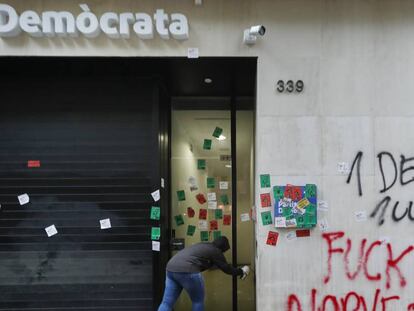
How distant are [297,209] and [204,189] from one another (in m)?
1.85

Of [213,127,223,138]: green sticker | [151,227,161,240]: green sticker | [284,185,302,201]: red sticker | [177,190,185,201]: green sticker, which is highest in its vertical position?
[213,127,223,138]: green sticker

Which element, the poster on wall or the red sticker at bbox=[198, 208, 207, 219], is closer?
the poster on wall

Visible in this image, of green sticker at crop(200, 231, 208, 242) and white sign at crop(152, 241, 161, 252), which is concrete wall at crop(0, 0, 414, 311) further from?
green sticker at crop(200, 231, 208, 242)

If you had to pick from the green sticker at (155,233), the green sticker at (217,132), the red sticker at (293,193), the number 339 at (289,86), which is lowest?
the green sticker at (155,233)

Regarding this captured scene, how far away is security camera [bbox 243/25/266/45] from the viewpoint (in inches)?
193

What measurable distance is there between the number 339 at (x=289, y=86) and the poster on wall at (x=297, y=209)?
3.80 ft

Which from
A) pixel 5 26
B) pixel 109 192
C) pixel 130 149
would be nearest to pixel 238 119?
pixel 130 149

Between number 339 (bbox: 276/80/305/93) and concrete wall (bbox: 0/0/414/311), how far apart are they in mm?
60

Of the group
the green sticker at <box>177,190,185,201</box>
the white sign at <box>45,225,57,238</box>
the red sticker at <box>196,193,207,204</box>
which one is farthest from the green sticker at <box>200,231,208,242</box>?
the white sign at <box>45,225,57,238</box>

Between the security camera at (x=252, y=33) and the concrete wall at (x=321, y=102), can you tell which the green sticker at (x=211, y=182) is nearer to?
the concrete wall at (x=321, y=102)

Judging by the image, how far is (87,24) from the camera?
510cm

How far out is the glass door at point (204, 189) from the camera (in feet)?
21.3

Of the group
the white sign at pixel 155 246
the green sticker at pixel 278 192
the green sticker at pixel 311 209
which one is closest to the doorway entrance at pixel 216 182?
the white sign at pixel 155 246

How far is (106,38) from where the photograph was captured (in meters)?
5.18
